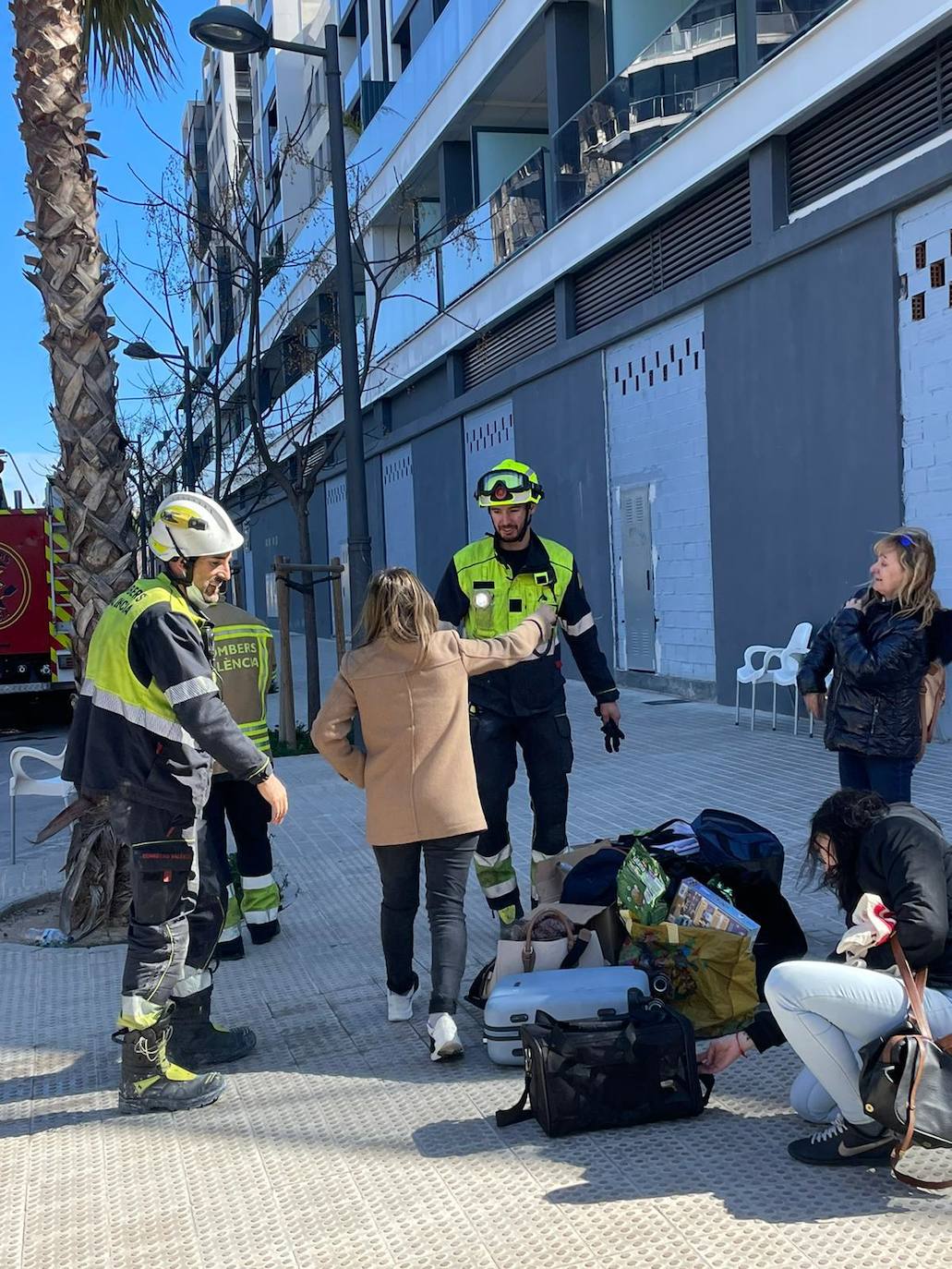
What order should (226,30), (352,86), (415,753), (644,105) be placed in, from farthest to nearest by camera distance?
(352,86) < (644,105) < (226,30) < (415,753)

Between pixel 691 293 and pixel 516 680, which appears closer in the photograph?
pixel 516 680

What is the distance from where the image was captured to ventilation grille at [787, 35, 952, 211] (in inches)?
360

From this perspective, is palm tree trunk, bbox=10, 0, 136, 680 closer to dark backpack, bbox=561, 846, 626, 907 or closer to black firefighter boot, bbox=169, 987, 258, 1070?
black firefighter boot, bbox=169, 987, 258, 1070

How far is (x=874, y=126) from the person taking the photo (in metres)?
9.94

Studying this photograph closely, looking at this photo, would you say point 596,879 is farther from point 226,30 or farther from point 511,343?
point 511,343

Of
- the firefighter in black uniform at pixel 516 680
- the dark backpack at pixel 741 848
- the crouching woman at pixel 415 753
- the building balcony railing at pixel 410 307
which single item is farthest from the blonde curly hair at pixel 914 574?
the building balcony railing at pixel 410 307

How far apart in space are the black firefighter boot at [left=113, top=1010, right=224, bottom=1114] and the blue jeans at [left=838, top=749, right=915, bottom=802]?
265 cm

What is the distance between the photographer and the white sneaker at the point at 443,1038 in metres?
3.97

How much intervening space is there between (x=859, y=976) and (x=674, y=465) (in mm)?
10847

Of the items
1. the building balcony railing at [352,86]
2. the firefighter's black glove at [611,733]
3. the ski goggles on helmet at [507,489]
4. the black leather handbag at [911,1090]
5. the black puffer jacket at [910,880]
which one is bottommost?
the black leather handbag at [911,1090]

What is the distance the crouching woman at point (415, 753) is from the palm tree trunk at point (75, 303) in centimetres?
265

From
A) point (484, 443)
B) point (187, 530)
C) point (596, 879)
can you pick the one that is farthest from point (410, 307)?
point (187, 530)

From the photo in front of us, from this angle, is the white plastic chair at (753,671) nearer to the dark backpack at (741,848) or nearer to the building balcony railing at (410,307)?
the dark backpack at (741,848)

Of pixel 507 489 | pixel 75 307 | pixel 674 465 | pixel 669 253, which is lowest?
pixel 507 489
